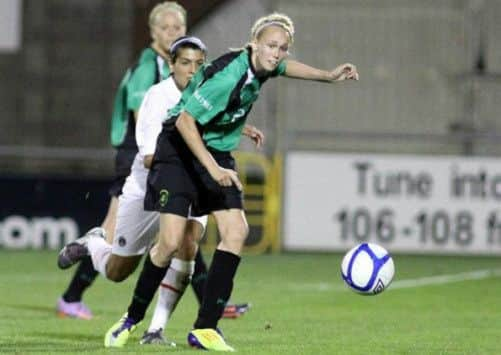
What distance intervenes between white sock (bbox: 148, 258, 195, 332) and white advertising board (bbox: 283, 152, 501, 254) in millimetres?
10391

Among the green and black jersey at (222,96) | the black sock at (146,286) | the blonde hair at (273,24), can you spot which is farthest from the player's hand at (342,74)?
the black sock at (146,286)

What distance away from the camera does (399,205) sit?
65.1 ft

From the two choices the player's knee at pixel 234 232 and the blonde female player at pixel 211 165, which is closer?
the blonde female player at pixel 211 165

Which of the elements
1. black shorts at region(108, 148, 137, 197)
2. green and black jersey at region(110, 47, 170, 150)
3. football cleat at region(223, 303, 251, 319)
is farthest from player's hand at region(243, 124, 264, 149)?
football cleat at region(223, 303, 251, 319)

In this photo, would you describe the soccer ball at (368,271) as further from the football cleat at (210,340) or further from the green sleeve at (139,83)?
the green sleeve at (139,83)

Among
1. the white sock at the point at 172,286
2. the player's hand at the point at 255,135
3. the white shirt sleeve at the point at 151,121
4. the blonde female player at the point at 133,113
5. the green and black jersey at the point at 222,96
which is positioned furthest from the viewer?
the blonde female player at the point at 133,113

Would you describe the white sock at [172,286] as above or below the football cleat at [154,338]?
above

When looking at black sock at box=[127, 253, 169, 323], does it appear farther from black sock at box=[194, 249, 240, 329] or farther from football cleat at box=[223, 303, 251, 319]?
football cleat at box=[223, 303, 251, 319]

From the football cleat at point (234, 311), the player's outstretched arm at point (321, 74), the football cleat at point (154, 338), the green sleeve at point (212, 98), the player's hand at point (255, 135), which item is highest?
the player's outstretched arm at point (321, 74)

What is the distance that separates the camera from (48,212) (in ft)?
65.6

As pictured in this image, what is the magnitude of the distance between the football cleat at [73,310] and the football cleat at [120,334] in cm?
230

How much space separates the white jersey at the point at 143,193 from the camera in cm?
973

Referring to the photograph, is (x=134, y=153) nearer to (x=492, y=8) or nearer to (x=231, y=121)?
(x=231, y=121)

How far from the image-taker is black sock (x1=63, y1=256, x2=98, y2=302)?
11.8 metres
